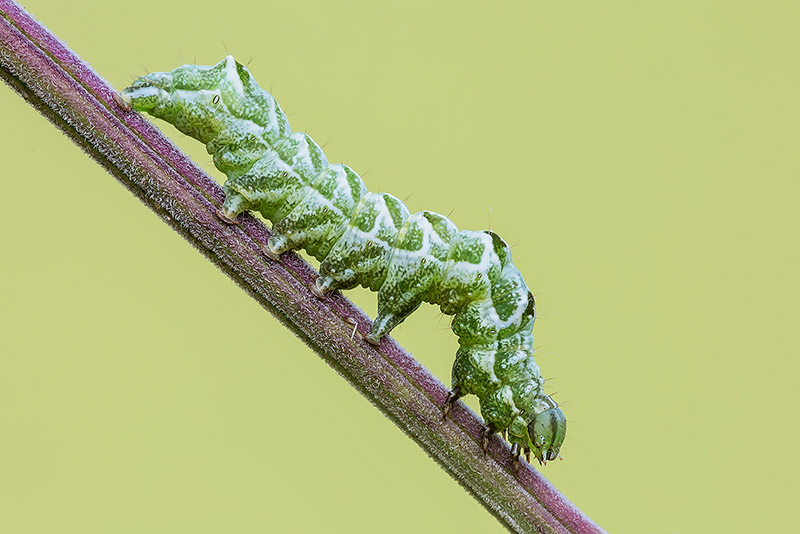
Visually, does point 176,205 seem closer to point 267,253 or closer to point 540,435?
point 267,253

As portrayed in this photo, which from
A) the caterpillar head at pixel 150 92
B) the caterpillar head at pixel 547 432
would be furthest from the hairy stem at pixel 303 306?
the caterpillar head at pixel 150 92

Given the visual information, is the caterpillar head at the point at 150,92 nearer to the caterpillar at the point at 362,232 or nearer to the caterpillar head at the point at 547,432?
the caterpillar at the point at 362,232

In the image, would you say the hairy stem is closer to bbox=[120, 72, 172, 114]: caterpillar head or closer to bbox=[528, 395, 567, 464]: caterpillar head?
bbox=[528, 395, 567, 464]: caterpillar head

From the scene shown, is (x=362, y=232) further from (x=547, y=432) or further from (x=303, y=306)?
(x=547, y=432)

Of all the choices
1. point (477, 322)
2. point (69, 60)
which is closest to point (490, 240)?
point (477, 322)

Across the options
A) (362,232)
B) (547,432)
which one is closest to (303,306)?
(362,232)
